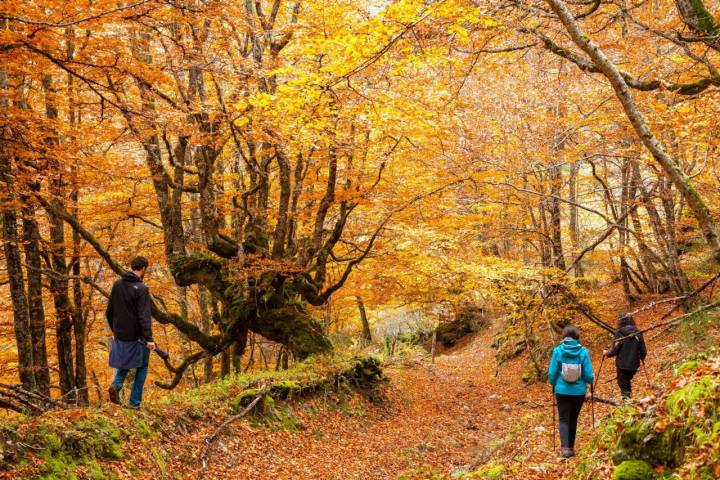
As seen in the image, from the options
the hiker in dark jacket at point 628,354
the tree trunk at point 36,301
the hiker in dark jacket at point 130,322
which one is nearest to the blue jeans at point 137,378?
the hiker in dark jacket at point 130,322

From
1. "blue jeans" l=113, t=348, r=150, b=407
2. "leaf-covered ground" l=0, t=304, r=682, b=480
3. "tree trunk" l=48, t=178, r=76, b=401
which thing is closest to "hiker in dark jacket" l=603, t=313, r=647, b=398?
"leaf-covered ground" l=0, t=304, r=682, b=480

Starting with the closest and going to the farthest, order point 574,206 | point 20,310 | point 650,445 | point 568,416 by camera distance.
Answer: point 650,445
point 568,416
point 20,310
point 574,206

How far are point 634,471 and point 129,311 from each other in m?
5.29

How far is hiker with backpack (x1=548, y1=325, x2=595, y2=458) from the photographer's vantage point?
19.4 ft

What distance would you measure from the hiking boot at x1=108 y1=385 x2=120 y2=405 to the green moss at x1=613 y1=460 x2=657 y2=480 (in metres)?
5.46

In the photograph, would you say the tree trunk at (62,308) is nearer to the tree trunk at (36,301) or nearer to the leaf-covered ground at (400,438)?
the tree trunk at (36,301)

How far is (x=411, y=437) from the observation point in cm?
1050

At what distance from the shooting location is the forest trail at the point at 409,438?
741cm

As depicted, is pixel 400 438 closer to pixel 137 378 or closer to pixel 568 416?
pixel 568 416

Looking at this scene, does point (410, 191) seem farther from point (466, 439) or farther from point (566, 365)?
point (566, 365)

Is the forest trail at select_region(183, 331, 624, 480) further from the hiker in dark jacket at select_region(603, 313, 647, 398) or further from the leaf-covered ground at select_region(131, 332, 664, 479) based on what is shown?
the hiker in dark jacket at select_region(603, 313, 647, 398)

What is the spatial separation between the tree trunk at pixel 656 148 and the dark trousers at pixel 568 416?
2.72m

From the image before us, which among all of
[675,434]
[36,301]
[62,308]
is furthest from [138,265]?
[62,308]

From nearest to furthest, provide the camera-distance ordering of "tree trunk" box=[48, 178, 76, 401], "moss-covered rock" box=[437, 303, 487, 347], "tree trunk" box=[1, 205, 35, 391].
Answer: "tree trunk" box=[1, 205, 35, 391] → "tree trunk" box=[48, 178, 76, 401] → "moss-covered rock" box=[437, 303, 487, 347]
